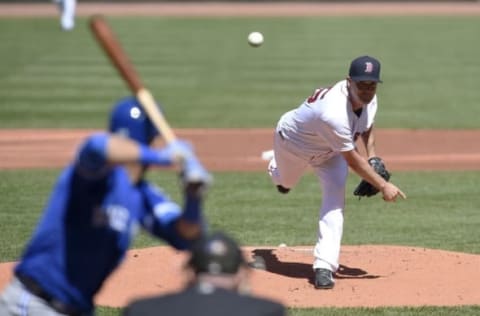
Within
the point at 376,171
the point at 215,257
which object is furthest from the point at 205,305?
the point at 376,171

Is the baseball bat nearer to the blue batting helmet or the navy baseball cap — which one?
the blue batting helmet

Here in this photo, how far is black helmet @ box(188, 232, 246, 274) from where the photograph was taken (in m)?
3.91

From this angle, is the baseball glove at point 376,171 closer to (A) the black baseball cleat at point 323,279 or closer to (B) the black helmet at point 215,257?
(A) the black baseball cleat at point 323,279

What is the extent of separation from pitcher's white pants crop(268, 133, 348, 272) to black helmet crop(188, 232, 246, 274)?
467 cm

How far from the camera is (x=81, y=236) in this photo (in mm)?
Result: 4691

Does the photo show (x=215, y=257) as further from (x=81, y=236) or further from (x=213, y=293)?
(x=81, y=236)

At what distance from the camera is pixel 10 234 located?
34.6ft

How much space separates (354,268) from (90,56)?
19087 millimetres

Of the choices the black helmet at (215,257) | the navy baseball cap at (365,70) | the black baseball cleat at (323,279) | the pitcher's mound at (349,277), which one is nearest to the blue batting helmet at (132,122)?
the black helmet at (215,257)

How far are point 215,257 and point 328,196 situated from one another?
4.91m

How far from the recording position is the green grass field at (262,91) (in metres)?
11.1

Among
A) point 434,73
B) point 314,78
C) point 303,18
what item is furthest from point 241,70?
point 303,18

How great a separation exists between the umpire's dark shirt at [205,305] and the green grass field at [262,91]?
3.88 meters

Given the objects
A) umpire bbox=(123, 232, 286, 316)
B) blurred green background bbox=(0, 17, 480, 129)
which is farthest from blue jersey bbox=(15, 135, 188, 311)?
blurred green background bbox=(0, 17, 480, 129)
